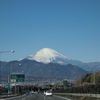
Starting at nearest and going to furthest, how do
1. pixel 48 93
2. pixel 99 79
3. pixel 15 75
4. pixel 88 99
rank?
pixel 88 99
pixel 48 93
pixel 15 75
pixel 99 79

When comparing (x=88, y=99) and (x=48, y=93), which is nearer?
(x=88, y=99)

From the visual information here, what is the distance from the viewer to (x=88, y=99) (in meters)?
43.3

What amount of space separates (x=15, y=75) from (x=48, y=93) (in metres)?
38.3

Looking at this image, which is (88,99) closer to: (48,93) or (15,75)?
(48,93)

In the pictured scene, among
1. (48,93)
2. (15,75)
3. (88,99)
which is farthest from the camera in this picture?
(15,75)

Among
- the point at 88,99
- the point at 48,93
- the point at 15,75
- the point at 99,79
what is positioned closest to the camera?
the point at 88,99

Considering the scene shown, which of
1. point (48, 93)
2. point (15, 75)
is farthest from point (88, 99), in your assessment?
point (15, 75)

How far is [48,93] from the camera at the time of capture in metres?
79.1

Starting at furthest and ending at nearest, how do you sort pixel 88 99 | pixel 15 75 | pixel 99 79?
pixel 99 79, pixel 15 75, pixel 88 99

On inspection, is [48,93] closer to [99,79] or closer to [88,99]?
[88,99]

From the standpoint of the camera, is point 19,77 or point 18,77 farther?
point 18,77

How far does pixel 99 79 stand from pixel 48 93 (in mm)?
71886

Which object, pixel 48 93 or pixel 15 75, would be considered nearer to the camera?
pixel 48 93

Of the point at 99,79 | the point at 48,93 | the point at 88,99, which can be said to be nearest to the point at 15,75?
the point at 48,93
